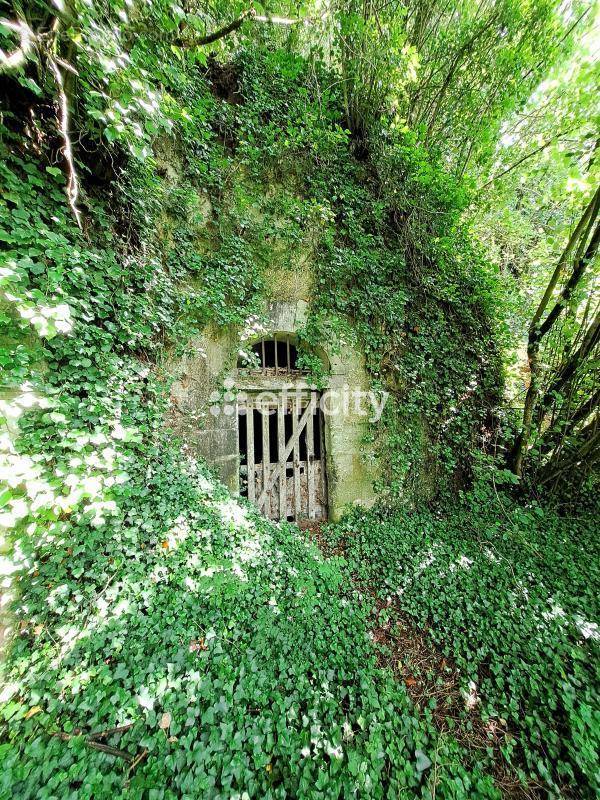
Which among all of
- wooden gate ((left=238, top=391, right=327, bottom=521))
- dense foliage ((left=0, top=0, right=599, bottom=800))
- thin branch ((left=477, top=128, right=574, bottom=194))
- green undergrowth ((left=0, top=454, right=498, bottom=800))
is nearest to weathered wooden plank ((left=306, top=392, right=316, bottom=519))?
wooden gate ((left=238, top=391, right=327, bottom=521))

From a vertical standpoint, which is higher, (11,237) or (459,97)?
(459,97)

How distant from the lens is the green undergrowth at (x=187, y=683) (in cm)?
160

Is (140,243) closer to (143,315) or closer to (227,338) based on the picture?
(143,315)

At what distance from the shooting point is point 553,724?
2.11 m

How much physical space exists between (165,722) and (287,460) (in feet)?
9.62

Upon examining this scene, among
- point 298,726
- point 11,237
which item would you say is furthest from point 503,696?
point 11,237

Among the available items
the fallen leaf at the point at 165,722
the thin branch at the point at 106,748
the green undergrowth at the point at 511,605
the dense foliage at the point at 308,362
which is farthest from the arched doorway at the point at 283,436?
the thin branch at the point at 106,748

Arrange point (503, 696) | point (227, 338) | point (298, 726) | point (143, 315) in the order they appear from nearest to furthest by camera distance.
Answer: point (298, 726)
point (503, 696)
point (143, 315)
point (227, 338)

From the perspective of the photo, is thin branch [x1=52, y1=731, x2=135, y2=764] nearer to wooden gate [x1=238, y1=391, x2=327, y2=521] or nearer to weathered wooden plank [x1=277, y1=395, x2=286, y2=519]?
wooden gate [x1=238, y1=391, x2=327, y2=521]

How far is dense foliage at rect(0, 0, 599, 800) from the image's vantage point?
1.83 metres

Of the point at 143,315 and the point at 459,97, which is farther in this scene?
the point at 459,97

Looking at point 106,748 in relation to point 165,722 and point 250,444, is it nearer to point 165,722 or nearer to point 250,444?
point 165,722

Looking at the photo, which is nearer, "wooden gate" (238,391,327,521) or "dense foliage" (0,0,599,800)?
"dense foliage" (0,0,599,800)

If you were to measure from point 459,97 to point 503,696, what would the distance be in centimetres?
798
